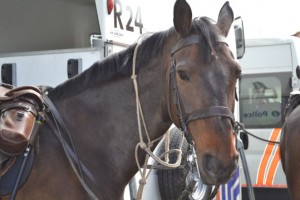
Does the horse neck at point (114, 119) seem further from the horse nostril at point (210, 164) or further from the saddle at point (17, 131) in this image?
the horse nostril at point (210, 164)

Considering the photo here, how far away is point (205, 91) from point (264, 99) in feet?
17.9

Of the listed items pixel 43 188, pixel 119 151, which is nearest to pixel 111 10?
pixel 119 151

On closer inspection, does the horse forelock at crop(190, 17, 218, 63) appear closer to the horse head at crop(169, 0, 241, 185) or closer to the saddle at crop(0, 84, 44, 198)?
the horse head at crop(169, 0, 241, 185)

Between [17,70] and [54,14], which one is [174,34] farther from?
[54,14]

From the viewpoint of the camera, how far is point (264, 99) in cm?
743

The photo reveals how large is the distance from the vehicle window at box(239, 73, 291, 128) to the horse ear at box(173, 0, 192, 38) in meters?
5.21

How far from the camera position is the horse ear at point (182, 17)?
233 cm

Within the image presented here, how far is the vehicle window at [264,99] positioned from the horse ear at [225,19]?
4.90 meters

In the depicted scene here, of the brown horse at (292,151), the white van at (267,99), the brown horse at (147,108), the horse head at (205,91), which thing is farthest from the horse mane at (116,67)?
the white van at (267,99)

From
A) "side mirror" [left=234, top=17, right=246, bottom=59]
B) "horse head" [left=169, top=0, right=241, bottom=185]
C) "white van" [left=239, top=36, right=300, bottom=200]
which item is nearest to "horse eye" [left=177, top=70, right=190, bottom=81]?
"horse head" [left=169, top=0, right=241, bottom=185]

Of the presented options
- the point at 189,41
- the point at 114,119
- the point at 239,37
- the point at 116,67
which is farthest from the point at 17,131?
the point at 239,37

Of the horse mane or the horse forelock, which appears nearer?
the horse forelock

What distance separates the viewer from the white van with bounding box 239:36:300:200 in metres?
7.07

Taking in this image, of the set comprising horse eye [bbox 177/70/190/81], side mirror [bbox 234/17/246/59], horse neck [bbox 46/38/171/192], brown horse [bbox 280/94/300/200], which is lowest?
brown horse [bbox 280/94/300/200]
